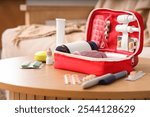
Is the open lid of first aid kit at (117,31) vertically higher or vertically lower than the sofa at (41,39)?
higher

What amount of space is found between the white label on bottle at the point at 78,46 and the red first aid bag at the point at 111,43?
0.05m

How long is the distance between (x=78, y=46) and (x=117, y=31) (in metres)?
0.14

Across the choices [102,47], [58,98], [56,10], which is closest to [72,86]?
[58,98]

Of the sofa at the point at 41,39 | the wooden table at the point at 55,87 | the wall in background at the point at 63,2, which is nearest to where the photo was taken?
the wooden table at the point at 55,87

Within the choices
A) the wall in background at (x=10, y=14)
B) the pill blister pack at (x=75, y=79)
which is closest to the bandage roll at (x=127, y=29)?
the pill blister pack at (x=75, y=79)

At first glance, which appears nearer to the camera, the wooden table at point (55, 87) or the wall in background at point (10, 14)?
the wooden table at point (55, 87)

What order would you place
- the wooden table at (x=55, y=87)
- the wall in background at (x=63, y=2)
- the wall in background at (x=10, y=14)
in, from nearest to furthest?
the wooden table at (x=55, y=87)
the wall in background at (x=63, y=2)
the wall in background at (x=10, y=14)

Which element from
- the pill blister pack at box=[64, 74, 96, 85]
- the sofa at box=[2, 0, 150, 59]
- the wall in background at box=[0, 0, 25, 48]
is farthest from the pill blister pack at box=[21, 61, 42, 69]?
the wall in background at box=[0, 0, 25, 48]

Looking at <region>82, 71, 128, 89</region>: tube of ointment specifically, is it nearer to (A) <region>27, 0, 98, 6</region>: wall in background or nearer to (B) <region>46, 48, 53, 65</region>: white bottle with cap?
(B) <region>46, 48, 53, 65</region>: white bottle with cap

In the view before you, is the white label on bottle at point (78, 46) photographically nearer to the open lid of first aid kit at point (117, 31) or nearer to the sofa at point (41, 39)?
the open lid of first aid kit at point (117, 31)

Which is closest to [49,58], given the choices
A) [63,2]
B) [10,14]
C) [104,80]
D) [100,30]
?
[100,30]

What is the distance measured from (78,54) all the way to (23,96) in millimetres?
213

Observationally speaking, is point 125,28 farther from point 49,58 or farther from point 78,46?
point 49,58

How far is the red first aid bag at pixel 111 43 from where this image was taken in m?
0.98
